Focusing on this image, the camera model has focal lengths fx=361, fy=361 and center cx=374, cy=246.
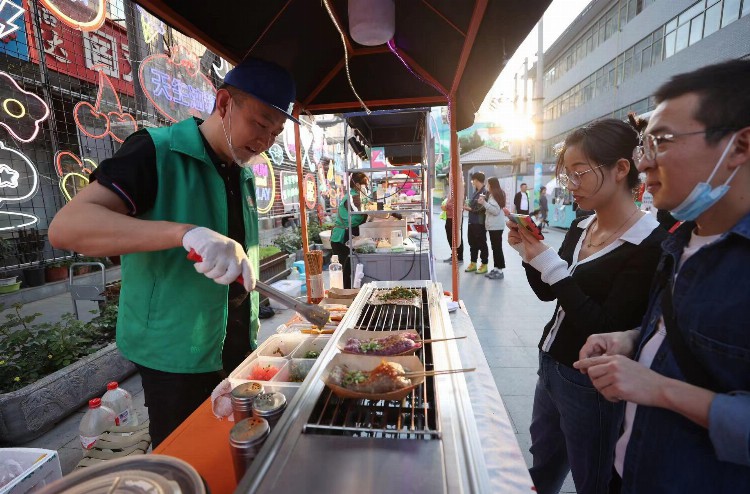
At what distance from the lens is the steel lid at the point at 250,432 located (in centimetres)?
110

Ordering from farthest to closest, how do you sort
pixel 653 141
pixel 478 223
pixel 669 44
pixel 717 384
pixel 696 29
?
1. pixel 669 44
2. pixel 696 29
3. pixel 478 223
4. pixel 653 141
5. pixel 717 384

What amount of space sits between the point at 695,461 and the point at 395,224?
18.8ft

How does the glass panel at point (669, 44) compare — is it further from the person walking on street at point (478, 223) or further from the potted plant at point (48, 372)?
the potted plant at point (48, 372)

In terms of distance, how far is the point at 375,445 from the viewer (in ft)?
3.80

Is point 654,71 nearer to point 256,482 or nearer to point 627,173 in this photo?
point 627,173

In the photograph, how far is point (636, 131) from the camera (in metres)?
1.81

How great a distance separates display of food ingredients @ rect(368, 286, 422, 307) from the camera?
2608 mm

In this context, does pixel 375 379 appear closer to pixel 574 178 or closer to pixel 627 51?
pixel 574 178

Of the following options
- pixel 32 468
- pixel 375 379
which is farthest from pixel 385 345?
pixel 32 468

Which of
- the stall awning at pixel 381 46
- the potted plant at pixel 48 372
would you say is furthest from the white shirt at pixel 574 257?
the potted plant at pixel 48 372

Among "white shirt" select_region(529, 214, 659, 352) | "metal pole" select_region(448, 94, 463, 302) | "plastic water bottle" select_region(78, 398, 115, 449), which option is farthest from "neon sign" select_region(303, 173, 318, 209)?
"white shirt" select_region(529, 214, 659, 352)

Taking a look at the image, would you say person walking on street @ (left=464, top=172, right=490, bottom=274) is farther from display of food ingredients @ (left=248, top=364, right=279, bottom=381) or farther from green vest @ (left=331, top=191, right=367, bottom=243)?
display of food ingredients @ (left=248, top=364, right=279, bottom=381)

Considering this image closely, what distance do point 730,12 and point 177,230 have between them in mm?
19673

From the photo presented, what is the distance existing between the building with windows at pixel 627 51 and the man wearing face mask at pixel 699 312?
1073cm
